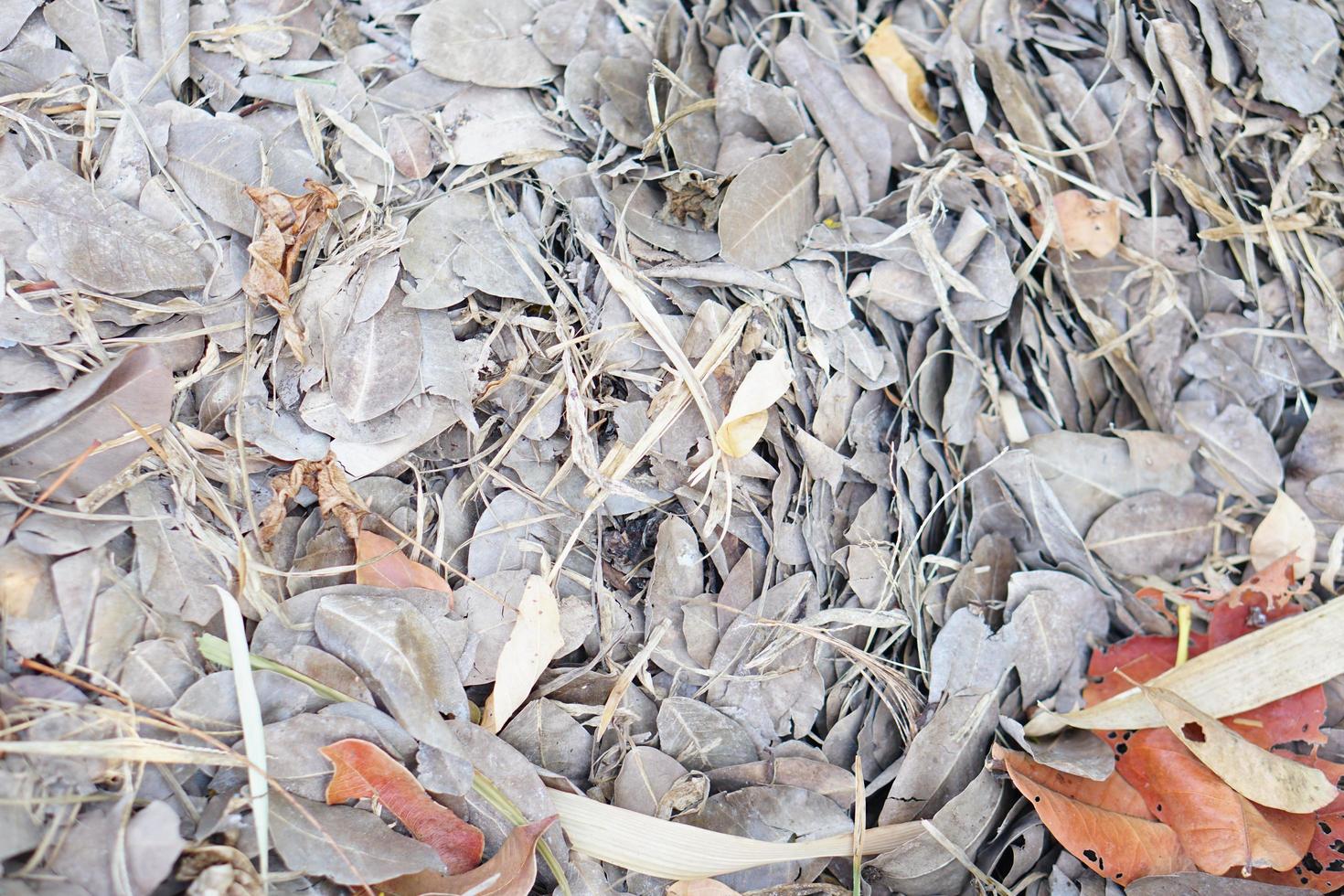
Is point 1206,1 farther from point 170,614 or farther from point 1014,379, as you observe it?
point 170,614

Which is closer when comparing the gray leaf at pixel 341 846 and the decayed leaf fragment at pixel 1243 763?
the gray leaf at pixel 341 846

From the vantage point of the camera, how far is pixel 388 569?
3.54ft

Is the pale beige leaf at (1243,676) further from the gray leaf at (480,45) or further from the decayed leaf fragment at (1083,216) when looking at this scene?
the gray leaf at (480,45)

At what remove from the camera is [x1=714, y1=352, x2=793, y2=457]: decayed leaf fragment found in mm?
1116

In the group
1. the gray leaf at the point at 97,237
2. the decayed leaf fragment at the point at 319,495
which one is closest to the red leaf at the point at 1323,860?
the decayed leaf fragment at the point at 319,495

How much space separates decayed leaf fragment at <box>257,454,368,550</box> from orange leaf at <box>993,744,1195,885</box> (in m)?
0.87

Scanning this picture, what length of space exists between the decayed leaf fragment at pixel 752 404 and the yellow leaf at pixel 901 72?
45 cm

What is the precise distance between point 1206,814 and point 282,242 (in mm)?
1317

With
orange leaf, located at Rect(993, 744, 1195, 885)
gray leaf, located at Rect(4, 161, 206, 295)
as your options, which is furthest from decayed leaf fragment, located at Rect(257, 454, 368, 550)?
orange leaf, located at Rect(993, 744, 1195, 885)

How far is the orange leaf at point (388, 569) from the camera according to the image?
107 centimetres

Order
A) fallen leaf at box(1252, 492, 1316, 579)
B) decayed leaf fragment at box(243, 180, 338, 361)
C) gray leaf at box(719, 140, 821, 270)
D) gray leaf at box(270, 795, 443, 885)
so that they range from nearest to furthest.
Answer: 1. gray leaf at box(270, 795, 443, 885)
2. decayed leaf fragment at box(243, 180, 338, 361)
3. gray leaf at box(719, 140, 821, 270)
4. fallen leaf at box(1252, 492, 1316, 579)

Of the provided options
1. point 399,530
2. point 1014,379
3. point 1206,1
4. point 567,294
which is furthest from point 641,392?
point 1206,1

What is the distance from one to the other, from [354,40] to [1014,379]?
104 cm

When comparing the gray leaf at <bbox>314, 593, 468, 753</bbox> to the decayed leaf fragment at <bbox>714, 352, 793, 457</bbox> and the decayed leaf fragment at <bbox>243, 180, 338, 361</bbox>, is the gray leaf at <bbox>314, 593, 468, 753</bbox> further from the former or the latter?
the decayed leaf fragment at <bbox>714, 352, 793, 457</bbox>
